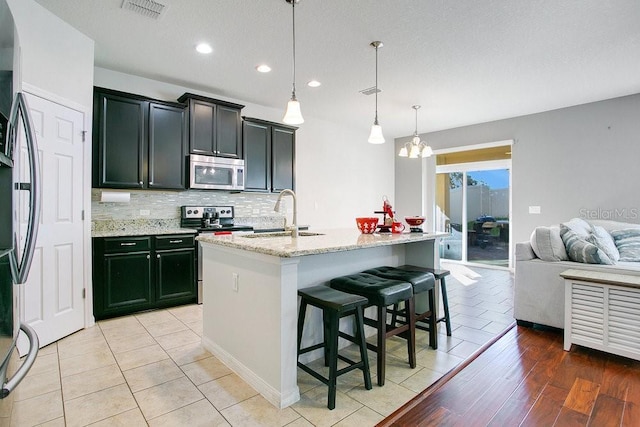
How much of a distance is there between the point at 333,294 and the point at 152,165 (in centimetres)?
288

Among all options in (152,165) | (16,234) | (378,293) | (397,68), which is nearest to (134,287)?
(152,165)

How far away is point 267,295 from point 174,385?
894mm

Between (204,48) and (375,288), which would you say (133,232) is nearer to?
(204,48)

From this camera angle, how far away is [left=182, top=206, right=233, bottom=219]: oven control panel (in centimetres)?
438

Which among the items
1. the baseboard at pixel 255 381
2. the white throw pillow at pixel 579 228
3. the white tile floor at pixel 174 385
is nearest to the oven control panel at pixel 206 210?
the white tile floor at pixel 174 385

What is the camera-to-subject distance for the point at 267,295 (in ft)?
6.61

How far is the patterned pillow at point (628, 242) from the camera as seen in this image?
3500mm

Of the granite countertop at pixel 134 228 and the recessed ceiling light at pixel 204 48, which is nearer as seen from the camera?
the recessed ceiling light at pixel 204 48

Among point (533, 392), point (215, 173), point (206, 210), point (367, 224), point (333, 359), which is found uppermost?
point (215, 173)

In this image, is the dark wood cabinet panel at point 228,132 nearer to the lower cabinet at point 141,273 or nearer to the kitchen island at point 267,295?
the lower cabinet at point 141,273

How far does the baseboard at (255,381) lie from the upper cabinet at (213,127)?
8.32ft

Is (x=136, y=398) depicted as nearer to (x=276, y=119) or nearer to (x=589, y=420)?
(x=589, y=420)

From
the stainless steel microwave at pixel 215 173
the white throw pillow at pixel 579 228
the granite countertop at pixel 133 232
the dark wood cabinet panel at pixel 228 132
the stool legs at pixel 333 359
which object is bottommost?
the stool legs at pixel 333 359

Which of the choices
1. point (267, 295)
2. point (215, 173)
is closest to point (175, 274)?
point (215, 173)
